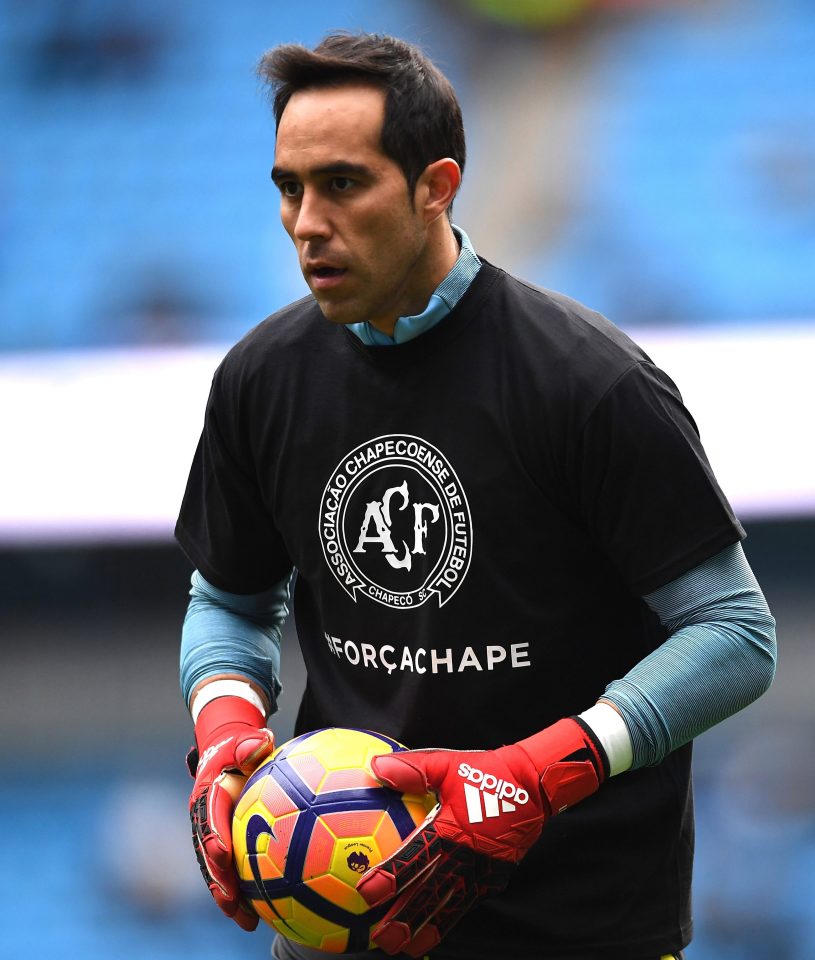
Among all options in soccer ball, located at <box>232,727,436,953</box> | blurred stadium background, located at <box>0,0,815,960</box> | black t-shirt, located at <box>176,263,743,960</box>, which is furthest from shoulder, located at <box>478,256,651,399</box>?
blurred stadium background, located at <box>0,0,815,960</box>

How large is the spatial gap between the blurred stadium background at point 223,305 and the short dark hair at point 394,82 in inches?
146

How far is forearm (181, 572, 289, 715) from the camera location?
2.33 metres

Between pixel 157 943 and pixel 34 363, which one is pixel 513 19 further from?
pixel 157 943

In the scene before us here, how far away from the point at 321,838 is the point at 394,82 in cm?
104

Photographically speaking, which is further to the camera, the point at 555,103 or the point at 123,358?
the point at 555,103

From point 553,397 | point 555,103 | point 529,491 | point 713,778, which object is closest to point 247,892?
point 529,491

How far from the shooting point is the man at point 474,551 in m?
1.94

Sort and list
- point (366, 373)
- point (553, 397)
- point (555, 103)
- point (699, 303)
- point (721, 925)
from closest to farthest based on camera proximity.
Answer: point (553, 397) < point (366, 373) < point (721, 925) < point (699, 303) < point (555, 103)

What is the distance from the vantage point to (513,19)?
8930 millimetres

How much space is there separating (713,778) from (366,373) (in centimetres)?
409

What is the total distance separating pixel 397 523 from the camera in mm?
2070

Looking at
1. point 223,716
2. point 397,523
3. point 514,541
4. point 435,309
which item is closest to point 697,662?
point 514,541

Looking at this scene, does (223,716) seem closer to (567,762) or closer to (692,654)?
(567,762)

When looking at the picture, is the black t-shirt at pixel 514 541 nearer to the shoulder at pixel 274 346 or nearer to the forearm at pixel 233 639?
the shoulder at pixel 274 346
